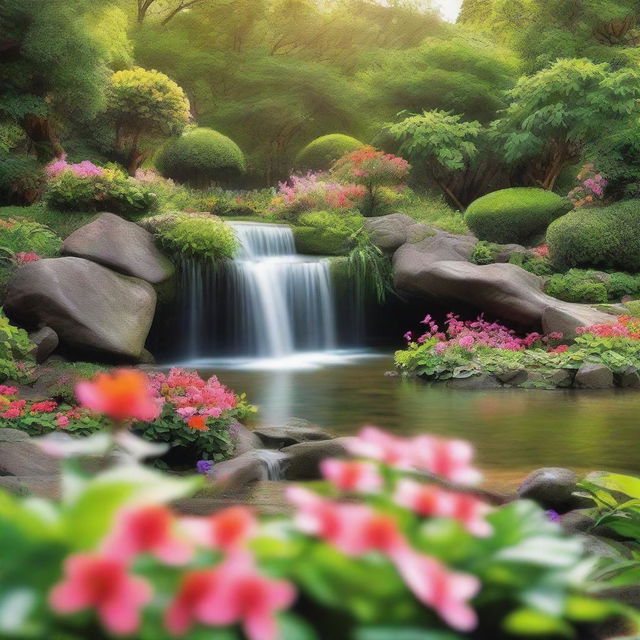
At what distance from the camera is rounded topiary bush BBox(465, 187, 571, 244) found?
1778 cm

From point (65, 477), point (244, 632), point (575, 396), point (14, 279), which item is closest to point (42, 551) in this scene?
point (65, 477)

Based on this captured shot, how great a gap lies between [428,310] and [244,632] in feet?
48.0

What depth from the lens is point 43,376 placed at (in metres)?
8.95

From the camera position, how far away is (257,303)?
46.9 ft

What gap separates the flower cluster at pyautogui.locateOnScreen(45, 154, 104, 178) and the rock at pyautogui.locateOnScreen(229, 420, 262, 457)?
8205mm

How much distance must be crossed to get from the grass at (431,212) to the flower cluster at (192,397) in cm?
1078

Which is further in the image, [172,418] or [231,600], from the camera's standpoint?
[172,418]

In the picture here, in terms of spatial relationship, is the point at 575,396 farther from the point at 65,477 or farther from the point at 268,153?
the point at 268,153

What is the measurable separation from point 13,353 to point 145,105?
981 cm

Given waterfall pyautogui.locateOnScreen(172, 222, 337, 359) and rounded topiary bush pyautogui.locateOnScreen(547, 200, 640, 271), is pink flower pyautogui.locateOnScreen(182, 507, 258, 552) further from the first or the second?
rounded topiary bush pyautogui.locateOnScreen(547, 200, 640, 271)

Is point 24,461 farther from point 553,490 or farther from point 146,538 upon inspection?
point 146,538

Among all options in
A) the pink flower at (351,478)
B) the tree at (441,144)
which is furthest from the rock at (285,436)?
the tree at (441,144)

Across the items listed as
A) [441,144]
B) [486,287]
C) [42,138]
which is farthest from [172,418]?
[441,144]

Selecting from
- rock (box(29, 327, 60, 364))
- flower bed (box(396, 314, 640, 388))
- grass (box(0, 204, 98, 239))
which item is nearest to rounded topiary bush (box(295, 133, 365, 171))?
grass (box(0, 204, 98, 239))
